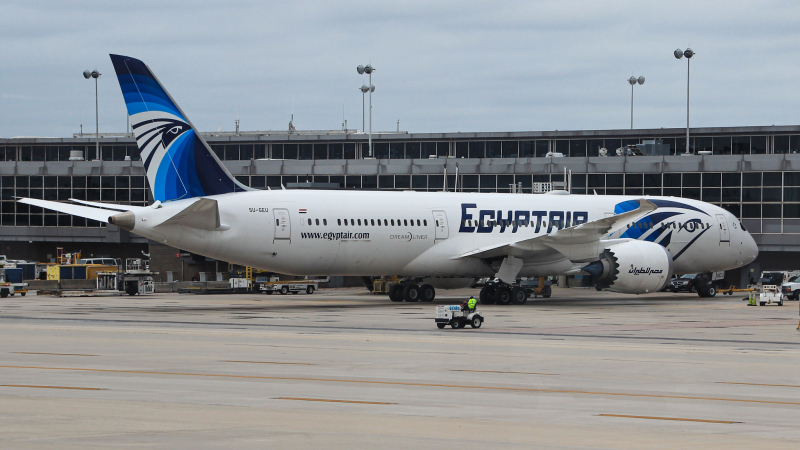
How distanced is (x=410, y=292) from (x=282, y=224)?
889 cm

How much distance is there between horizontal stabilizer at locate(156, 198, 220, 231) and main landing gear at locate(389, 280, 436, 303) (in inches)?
422

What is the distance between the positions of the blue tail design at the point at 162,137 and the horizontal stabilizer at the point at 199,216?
102 centimetres

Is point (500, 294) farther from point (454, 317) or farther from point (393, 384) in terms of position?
point (393, 384)

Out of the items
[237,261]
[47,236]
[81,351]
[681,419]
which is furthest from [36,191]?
[681,419]

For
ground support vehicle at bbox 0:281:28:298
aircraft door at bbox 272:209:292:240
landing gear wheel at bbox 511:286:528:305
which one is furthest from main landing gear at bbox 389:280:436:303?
ground support vehicle at bbox 0:281:28:298

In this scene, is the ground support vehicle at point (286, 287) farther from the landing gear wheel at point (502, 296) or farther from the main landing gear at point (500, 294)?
the landing gear wheel at point (502, 296)

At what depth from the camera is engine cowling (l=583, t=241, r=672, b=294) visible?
38.4 metres

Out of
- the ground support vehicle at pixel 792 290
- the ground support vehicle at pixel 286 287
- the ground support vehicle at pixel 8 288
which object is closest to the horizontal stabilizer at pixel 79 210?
the ground support vehicle at pixel 8 288

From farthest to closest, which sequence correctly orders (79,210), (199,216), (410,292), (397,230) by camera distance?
(410,292)
(397,230)
(79,210)
(199,216)

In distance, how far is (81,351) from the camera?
19359mm

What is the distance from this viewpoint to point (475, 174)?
6706cm

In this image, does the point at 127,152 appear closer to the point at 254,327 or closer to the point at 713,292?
the point at 713,292

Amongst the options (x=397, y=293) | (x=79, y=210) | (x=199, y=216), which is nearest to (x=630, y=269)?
(x=397, y=293)

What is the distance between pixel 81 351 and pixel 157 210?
13.6m
